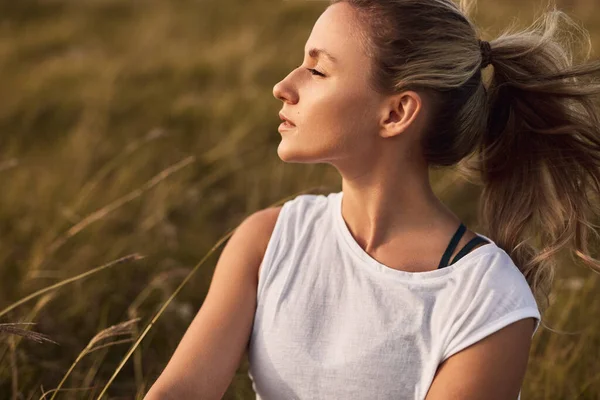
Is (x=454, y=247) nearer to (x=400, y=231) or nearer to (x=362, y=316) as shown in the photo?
(x=400, y=231)

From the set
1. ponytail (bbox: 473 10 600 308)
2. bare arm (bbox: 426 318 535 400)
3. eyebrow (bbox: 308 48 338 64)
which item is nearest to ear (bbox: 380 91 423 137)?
eyebrow (bbox: 308 48 338 64)

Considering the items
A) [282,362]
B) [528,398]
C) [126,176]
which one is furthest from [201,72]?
[282,362]

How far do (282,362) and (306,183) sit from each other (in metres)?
2.25

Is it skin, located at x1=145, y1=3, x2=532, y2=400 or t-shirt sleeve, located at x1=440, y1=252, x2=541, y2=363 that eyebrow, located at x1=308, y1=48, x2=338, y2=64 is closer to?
skin, located at x1=145, y1=3, x2=532, y2=400

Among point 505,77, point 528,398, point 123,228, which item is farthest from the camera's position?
Result: point 123,228

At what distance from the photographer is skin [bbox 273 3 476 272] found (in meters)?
2.07

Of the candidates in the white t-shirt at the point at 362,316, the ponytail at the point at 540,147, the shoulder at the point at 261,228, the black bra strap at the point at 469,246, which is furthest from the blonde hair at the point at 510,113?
the shoulder at the point at 261,228

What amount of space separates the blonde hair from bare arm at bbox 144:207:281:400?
52cm

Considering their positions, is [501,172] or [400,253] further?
[501,172]

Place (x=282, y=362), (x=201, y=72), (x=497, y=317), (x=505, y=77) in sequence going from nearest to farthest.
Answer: (x=497, y=317) → (x=282, y=362) → (x=505, y=77) → (x=201, y=72)

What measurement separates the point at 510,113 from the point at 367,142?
430 mm

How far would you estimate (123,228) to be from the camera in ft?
13.1

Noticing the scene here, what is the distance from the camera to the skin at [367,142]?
2.07 meters

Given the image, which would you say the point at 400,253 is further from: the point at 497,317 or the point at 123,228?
the point at 123,228
